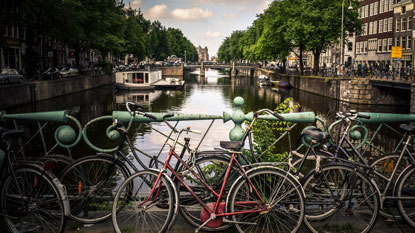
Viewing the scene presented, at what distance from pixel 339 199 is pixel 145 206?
2.03m

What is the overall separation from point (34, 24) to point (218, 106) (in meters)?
17.3

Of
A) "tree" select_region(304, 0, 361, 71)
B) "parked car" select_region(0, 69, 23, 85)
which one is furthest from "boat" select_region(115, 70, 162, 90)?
"tree" select_region(304, 0, 361, 71)

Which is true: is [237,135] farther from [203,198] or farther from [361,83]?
[361,83]

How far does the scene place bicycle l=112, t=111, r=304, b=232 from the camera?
4047 millimetres

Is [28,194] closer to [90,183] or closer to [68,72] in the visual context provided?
[90,183]

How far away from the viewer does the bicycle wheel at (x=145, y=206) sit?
4.02 meters

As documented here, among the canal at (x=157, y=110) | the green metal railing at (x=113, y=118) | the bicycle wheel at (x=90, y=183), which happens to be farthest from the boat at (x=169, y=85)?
the bicycle wheel at (x=90, y=183)

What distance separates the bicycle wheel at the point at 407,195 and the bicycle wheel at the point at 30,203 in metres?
3.38

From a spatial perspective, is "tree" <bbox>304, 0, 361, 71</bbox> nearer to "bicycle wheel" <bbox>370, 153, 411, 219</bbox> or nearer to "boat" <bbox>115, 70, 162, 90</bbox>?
"boat" <bbox>115, 70, 162, 90</bbox>

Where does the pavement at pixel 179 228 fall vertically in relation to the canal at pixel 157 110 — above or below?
above

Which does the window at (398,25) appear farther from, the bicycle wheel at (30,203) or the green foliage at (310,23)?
the bicycle wheel at (30,203)

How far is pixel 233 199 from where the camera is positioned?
4105 mm

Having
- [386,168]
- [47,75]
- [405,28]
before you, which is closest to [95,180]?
[386,168]

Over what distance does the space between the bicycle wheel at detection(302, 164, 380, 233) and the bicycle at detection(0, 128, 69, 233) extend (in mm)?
2468
